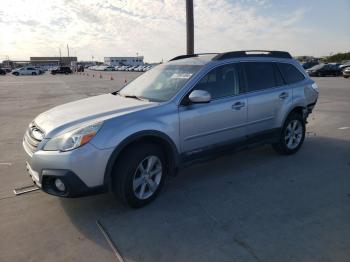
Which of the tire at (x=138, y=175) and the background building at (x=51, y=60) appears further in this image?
the background building at (x=51, y=60)

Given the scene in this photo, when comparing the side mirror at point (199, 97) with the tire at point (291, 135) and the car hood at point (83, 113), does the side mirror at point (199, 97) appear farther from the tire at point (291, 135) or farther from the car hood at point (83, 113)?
the tire at point (291, 135)

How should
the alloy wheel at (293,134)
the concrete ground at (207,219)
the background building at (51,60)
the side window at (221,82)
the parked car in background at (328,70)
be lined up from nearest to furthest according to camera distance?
the concrete ground at (207,219), the side window at (221,82), the alloy wheel at (293,134), the parked car in background at (328,70), the background building at (51,60)

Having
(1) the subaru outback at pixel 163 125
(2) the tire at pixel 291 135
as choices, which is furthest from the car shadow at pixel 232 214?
(2) the tire at pixel 291 135

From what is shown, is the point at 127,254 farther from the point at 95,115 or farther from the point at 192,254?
the point at 95,115

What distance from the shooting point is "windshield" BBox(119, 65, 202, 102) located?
4531 millimetres

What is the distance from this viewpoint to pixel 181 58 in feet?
18.6

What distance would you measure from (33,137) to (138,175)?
51.9 inches

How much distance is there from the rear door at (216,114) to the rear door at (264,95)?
0.21 meters

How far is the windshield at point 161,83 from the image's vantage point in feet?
14.9

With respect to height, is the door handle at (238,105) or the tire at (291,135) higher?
the door handle at (238,105)

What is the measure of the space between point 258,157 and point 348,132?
10.5 feet

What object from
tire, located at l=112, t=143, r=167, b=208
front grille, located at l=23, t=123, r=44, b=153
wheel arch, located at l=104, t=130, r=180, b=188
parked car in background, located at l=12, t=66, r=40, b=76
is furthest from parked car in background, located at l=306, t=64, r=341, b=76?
parked car in background, located at l=12, t=66, r=40, b=76

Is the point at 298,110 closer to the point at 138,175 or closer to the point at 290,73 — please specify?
the point at 290,73

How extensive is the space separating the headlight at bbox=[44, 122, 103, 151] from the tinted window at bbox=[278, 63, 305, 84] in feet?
12.0
